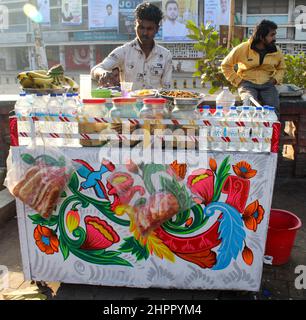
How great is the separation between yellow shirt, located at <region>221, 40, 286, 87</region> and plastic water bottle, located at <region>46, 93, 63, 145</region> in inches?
110

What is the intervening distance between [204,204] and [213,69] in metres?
→ 3.74

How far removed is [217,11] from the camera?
3041cm

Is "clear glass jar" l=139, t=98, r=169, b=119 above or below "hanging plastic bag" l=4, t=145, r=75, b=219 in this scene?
above

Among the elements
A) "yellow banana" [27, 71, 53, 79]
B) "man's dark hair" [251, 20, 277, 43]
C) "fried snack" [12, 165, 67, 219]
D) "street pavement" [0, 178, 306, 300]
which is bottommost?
"street pavement" [0, 178, 306, 300]

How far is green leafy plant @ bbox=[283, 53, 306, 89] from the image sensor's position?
5.56 m

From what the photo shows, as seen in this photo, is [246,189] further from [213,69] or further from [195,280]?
[213,69]

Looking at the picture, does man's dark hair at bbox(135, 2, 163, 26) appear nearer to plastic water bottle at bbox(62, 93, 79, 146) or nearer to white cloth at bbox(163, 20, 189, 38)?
plastic water bottle at bbox(62, 93, 79, 146)

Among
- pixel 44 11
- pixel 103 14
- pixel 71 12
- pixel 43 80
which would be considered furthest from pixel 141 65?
pixel 44 11

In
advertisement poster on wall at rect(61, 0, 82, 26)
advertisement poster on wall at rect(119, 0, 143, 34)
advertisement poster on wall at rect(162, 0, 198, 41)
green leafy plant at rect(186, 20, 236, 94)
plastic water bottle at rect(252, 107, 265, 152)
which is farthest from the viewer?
advertisement poster on wall at rect(61, 0, 82, 26)

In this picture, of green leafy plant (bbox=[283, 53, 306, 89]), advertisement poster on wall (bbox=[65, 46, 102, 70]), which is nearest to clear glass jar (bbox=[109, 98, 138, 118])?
green leafy plant (bbox=[283, 53, 306, 89])

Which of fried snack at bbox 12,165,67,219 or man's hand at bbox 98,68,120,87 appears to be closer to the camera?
fried snack at bbox 12,165,67,219

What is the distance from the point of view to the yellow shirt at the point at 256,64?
443 centimetres

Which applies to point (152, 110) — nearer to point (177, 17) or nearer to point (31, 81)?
point (31, 81)
